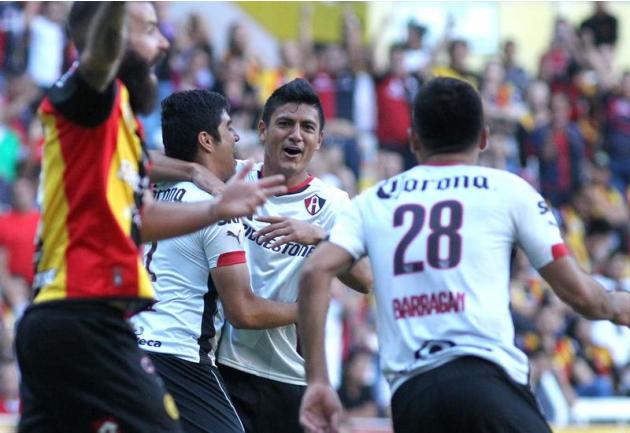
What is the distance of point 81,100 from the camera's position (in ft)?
17.2

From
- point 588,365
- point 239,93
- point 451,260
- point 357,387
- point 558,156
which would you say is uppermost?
point 451,260

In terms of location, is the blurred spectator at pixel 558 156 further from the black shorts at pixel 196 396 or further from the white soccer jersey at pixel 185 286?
Answer: the black shorts at pixel 196 396

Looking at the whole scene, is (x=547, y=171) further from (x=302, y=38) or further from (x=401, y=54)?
(x=302, y=38)

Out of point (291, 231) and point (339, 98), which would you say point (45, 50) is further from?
point (291, 231)

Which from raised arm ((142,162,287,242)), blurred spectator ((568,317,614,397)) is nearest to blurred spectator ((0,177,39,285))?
blurred spectator ((568,317,614,397))

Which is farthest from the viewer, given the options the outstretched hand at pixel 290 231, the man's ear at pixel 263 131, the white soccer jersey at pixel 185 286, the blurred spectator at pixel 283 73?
the blurred spectator at pixel 283 73

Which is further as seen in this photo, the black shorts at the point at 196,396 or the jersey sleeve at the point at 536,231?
the black shorts at the point at 196,396

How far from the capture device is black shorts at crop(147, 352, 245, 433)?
7027mm

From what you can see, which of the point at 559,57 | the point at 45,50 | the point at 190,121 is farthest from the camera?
the point at 559,57

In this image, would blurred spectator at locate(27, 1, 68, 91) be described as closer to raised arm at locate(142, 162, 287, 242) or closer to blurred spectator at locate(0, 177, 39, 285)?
blurred spectator at locate(0, 177, 39, 285)

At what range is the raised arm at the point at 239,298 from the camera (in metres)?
7.00

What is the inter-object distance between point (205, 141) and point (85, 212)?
215 centimetres

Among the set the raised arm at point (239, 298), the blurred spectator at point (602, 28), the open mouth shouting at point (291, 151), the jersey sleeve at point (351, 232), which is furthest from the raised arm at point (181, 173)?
the blurred spectator at point (602, 28)

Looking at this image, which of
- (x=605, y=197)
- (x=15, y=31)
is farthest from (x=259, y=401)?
(x=605, y=197)
